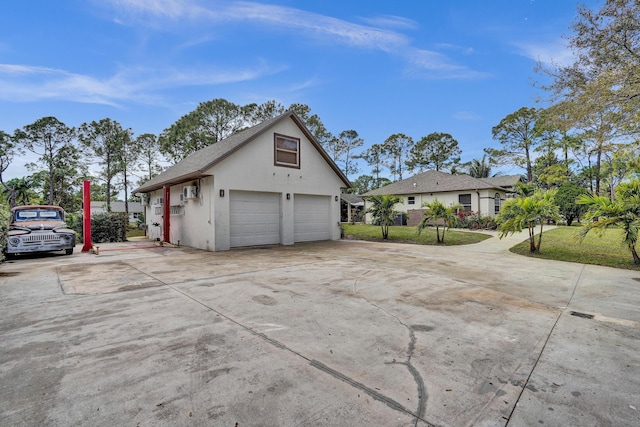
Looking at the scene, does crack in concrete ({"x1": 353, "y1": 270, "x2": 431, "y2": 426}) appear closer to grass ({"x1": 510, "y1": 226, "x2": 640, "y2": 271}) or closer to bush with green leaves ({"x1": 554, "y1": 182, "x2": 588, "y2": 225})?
grass ({"x1": 510, "y1": 226, "x2": 640, "y2": 271})

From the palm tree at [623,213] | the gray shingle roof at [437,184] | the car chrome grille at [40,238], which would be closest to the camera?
the palm tree at [623,213]

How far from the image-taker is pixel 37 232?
9477 mm

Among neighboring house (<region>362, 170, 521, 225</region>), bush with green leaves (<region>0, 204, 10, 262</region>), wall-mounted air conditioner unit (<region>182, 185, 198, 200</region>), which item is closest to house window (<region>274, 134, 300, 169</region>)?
wall-mounted air conditioner unit (<region>182, 185, 198, 200</region>)

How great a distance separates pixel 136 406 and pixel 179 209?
40.4ft

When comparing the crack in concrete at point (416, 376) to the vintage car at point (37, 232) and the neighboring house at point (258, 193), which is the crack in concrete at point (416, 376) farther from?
the vintage car at point (37, 232)

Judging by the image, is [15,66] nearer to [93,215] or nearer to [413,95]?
[93,215]

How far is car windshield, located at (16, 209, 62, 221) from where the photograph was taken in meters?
10.2

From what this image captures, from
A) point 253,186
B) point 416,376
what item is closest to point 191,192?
point 253,186

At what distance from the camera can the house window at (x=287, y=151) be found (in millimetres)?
12469

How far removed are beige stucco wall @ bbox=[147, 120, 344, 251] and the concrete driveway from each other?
5.21 meters

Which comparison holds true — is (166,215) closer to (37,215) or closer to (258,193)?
(37,215)

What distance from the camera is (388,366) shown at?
2.61 metres

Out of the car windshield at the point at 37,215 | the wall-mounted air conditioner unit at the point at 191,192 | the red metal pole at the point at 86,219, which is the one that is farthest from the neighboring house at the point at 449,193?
the car windshield at the point at 37,215

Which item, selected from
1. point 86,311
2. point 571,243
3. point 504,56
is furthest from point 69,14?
point 571,243
